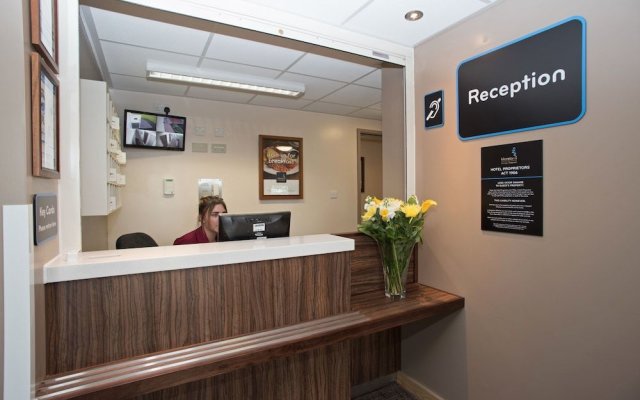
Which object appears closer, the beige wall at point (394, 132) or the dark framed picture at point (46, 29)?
the dark framed picture at point (46, 29)

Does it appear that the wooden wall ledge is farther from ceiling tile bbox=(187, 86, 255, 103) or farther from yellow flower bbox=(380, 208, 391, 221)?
ceiling tile bbox=(187, 86, 255, 103)

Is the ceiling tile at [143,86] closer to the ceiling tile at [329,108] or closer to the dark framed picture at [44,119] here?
the ceiling tile at [329,108]

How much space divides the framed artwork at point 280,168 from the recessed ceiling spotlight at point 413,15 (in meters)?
2.52

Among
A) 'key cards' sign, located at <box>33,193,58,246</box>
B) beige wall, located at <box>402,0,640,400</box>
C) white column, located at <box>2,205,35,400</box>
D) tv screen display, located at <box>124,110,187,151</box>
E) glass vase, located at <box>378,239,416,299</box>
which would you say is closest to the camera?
white column, located at <box>2,205,35,400</box>

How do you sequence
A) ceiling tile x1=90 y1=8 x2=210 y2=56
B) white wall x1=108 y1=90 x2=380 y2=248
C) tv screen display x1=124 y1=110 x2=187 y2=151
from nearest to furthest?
ceiling tile x1=90 y1=8 x2=210 y2=56, tv screen display x1=124 y1=110 x2=187 y2=151, white wall x1=108 y1=90 x2=380 y2=248

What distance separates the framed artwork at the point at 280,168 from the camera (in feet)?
13.9

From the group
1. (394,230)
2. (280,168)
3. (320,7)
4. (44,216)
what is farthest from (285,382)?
(280,168)

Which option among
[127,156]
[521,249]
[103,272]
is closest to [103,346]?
[103,272]

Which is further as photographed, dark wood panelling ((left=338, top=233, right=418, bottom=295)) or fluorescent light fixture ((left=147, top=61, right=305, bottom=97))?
fluorescent light fixture ((left=147, top=61, right=305, bottom=97))

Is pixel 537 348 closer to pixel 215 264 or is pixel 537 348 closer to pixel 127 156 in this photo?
pixel 215 264

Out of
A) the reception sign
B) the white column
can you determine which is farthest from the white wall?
the white column

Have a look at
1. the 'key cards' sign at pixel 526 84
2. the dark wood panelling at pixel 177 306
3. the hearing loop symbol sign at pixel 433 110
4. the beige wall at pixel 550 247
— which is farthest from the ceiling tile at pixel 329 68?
the dark wood panelling at pixel 177 306

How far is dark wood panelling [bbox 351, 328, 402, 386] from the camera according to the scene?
235cm

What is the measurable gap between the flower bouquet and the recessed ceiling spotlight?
1089 millimetres
